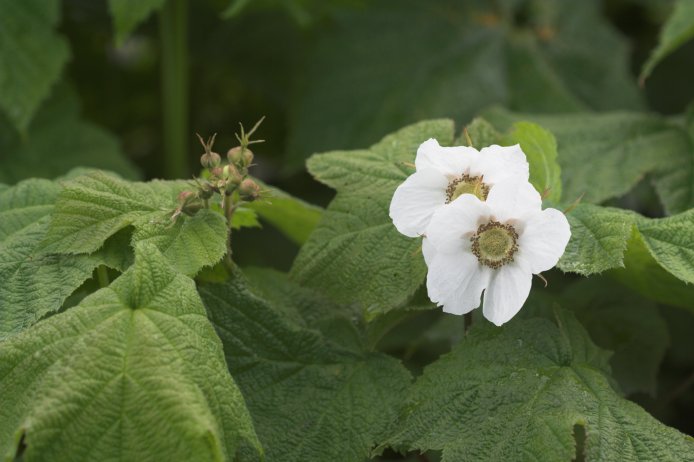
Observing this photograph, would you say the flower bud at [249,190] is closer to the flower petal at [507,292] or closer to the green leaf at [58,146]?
the flower petal at [507,292]

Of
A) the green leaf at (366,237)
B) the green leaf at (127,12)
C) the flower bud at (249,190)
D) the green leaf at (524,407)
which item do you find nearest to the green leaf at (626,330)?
the green leaf at (524,407)

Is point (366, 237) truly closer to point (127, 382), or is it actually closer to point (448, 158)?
point (448, 158)

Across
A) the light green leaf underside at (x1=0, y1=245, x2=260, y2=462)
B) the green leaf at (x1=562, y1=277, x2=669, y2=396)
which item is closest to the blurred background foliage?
the green leaf at (x1=562, y1=277, x2=669, y2=396)

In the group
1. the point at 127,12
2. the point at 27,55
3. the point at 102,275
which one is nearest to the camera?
the point at 102,275

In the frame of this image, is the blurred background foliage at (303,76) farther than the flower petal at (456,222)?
Yes

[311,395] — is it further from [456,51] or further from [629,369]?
[456,51]

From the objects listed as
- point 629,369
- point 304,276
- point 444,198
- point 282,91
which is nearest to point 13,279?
point 304,276

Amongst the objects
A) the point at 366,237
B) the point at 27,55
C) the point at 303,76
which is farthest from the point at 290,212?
the point at 303,76
